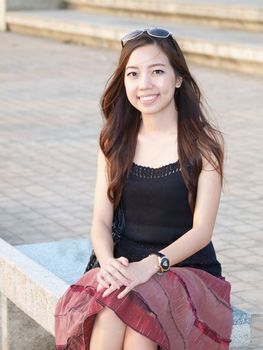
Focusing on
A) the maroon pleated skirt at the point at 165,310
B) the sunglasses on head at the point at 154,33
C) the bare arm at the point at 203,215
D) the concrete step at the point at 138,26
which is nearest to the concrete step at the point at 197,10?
the concrete step at the point at 138,26

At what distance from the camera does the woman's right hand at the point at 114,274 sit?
3.41 metres

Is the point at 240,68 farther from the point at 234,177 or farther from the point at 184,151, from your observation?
the point at 184,151

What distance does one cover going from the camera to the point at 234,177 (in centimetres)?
776

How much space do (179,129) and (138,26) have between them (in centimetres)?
1095

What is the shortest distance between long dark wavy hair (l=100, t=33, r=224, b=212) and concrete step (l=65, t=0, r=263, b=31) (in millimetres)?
9805

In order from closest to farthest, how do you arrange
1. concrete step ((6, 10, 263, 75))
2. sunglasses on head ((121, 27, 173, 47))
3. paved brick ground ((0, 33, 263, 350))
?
sunglasses on head ((121, 27, 173, 47)) → paved brick ground ((0, 33, 263, 350)) → concrete step ((6, 10, 263, 75))

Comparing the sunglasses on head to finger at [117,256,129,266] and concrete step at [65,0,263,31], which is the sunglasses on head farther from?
concrete step at [65,0,263,31]

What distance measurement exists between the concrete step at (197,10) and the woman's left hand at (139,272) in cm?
1029

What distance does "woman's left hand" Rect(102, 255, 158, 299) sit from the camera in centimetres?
340

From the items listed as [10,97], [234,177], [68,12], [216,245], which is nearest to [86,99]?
[10,97]

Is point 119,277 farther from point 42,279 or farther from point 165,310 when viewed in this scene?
point 42,279

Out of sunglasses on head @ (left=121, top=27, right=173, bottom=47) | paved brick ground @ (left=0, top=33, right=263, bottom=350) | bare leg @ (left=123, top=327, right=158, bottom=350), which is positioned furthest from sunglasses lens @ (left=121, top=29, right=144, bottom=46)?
paved brick ground @ (left=0, top=33, right=263, bottom=350)

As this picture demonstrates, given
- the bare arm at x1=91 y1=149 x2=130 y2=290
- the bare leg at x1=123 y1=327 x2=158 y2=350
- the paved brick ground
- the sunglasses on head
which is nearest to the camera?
the bare leg at x1=123 y1=327 x2=158 y2=350

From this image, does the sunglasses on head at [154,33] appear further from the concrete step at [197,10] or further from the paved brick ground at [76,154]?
the concrete step at [197,10]
